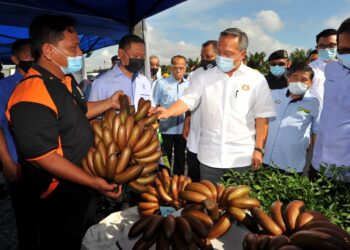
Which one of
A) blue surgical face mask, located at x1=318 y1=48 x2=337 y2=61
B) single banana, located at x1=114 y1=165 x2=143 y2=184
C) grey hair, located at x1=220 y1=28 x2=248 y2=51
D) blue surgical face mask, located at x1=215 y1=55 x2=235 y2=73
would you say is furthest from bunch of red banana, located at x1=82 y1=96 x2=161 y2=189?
blue surgical face mask, located at x1=318 y1=48 x2=337 y2=61

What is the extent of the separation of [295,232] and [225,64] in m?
1.83

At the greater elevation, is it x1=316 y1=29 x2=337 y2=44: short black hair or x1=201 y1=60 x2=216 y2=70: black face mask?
x1=316 y1=29 x2=337 y2=44: short black hair

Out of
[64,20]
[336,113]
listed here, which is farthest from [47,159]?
[336,113]

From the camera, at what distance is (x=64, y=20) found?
6.56 ft

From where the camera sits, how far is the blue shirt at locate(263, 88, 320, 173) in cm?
337

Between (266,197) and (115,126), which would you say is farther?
(115,126)

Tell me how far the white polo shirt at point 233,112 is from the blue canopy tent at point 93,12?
7.72ft

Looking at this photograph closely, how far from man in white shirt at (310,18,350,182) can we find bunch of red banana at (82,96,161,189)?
1554 millimetres

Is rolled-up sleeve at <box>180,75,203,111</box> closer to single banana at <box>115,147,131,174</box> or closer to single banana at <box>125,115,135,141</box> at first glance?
single banana at <box>125,115,135,141</box>

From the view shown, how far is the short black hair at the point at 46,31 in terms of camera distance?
1948 mm

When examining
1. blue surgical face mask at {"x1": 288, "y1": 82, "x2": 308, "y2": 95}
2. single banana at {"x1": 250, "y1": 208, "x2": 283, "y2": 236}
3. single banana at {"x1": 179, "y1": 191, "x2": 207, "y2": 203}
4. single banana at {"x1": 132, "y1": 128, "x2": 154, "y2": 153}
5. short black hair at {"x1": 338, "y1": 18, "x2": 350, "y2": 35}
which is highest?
short black hair at {"x1": 338, "y1": 18, "x2": 350, "y2": 35}

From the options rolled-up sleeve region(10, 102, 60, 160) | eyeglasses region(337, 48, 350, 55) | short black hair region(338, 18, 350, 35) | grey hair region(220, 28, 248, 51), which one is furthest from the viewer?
grey hair region(220, 28, 248, 51)

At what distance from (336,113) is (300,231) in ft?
5.91

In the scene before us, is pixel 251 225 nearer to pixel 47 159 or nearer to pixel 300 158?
pixel 47 159
